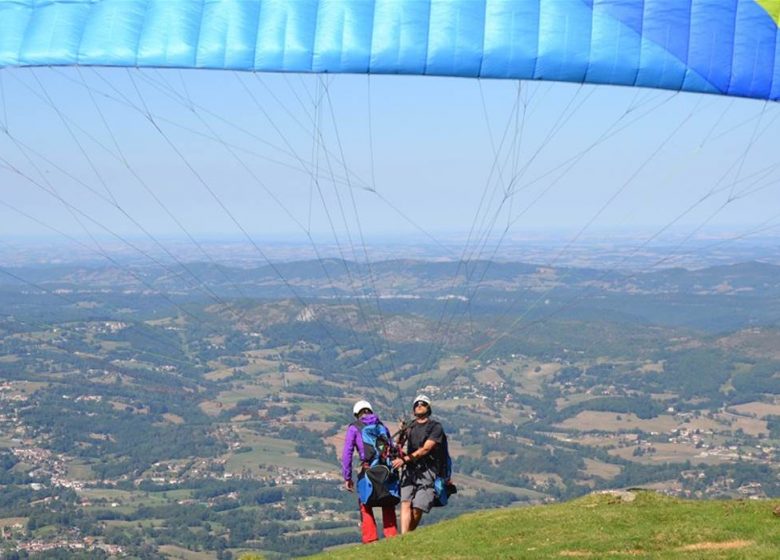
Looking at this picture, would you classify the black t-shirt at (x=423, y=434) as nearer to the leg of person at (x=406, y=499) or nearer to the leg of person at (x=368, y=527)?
the leg of person at (x=406, y=499)

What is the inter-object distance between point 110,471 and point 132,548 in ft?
160

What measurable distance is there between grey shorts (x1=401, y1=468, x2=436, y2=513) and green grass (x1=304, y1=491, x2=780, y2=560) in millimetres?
503

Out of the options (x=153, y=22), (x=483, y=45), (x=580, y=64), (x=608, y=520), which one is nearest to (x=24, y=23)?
(x=153, y=22)

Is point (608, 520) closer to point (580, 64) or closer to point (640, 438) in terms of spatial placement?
point (580, 64)

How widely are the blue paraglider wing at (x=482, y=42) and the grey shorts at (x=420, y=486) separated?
6747mm

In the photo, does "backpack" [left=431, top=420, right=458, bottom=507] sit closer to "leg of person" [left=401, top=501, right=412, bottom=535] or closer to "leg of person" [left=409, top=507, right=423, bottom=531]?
"leg of person" [left=409, top=507, right=423, bottom=531]

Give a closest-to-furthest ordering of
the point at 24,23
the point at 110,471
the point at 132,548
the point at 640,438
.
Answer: the point at 24,23 → the point at 132,548 → the point at 110,471 → the point at 640,438

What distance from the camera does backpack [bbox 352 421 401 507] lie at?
18.2m

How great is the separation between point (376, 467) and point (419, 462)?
81cm

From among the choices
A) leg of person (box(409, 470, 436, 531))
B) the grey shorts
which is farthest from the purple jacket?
leg of person (box(409, 470, 436, 531))

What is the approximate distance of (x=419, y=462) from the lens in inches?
730

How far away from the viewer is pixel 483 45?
1722 cm

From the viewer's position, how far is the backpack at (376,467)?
18.2 meters

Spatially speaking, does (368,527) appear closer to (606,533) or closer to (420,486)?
(420,486)
